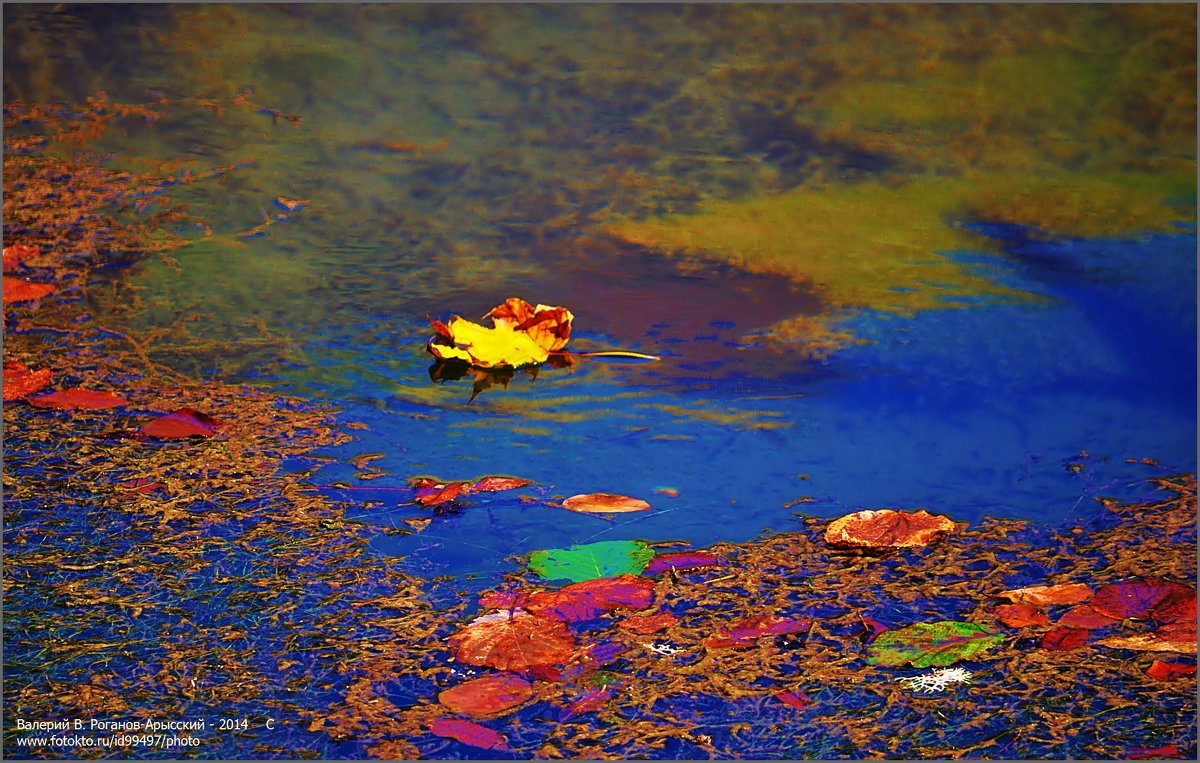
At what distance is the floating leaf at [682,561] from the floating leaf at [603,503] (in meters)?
0.18

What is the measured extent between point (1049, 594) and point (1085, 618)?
0.24 ft

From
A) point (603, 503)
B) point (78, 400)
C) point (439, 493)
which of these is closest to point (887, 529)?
point (603, 503)

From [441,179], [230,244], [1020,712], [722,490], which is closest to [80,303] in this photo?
[230,244]

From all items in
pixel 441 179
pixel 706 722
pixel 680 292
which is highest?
pixel 441 179

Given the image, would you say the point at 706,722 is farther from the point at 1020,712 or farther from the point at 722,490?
the point at 722,490

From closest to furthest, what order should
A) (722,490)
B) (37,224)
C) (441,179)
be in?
1. (722,490)
2. (37,224)
3. (441,179)

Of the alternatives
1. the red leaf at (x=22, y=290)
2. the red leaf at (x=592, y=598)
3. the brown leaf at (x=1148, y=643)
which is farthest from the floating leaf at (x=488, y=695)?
the red leaf at (x=22, y=290)

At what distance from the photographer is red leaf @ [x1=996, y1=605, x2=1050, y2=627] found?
167 cm

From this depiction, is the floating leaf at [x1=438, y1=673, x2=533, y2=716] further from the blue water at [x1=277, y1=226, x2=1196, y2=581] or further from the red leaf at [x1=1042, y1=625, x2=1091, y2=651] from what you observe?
the red leaf at [x1=1042, y1=625, x2=1091, y2=651]

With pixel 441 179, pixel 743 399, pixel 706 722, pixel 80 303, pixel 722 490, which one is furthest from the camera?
pixel 441 179

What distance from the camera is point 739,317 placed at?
2900 mm

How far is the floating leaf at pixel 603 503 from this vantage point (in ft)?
6.65

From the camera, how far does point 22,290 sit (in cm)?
291

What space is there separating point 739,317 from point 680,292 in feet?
0.67
